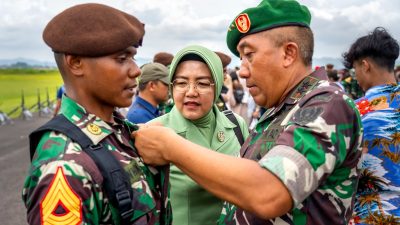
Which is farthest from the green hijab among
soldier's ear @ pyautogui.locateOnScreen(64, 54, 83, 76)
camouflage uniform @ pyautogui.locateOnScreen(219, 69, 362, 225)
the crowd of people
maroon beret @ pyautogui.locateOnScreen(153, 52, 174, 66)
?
maroon beret @ pyautogui.locateOnScreen(153, 52, 174, 66)

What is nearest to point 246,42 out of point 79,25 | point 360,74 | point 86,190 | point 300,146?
point 300,146

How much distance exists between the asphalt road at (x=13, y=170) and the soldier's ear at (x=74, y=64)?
180 inches

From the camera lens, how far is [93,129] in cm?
167

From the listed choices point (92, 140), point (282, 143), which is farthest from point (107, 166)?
point (282, 143)

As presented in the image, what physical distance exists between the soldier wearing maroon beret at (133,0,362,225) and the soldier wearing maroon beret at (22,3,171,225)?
0.18 meters

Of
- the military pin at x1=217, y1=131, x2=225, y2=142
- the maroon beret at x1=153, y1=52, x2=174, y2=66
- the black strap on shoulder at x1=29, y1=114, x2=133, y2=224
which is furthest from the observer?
the maroon beret at x1=153, y1=52, x2=174, y2=66

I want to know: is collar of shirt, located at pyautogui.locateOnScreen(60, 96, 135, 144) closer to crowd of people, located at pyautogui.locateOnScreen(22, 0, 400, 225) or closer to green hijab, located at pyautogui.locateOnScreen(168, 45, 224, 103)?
crowd of people, located at pyautogui.locateOnScreen(22, 0, 400, 225)

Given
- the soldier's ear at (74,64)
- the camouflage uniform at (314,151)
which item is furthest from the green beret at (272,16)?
the soldier's ear at (74,64)

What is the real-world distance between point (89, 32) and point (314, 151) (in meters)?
1.04

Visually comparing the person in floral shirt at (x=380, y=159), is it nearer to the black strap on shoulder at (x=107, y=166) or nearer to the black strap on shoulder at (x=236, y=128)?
the black strap on shoulder at (x=236, y=128)

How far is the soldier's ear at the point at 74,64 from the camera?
65.6 inches

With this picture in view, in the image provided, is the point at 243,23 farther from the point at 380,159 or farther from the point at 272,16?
the point at 380,159

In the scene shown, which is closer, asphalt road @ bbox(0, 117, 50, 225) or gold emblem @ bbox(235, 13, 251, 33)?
gold emblem @ bbox(235, 13, 251, 33)

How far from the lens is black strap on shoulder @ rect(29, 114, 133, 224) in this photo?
5.00 feet
